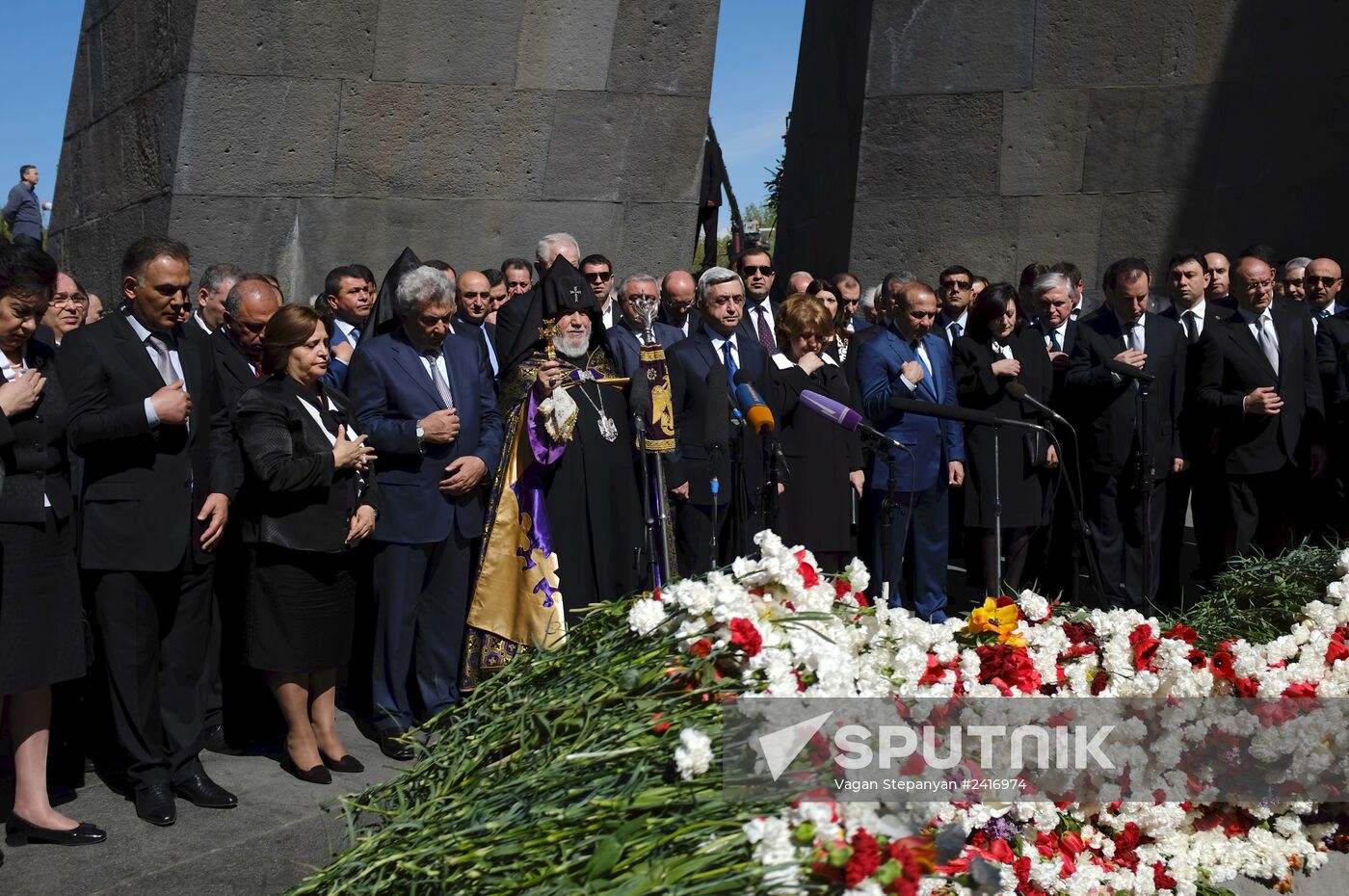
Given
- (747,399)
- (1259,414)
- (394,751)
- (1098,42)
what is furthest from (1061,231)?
(394,751)

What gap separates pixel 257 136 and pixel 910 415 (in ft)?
14.1

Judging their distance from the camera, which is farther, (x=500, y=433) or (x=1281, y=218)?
(x=1281, y=218)

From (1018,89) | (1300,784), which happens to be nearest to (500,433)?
(1300,784)

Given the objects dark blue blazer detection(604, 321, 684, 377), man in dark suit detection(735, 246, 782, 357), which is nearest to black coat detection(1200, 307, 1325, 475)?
man in dark suit detection(735, 246, 782, 357)

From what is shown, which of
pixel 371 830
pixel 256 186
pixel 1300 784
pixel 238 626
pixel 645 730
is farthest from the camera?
pixel 256 186

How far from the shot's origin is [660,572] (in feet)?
19.9

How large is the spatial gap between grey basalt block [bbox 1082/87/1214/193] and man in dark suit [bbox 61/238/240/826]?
8.08 m

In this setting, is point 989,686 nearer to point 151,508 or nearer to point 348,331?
point 151,508

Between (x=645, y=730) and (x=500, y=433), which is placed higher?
(x=500, y=433)

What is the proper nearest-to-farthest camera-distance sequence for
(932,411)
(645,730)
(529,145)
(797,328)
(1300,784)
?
(645,730) < (1300,784) < (932,411) < (797,328) < (529,145)

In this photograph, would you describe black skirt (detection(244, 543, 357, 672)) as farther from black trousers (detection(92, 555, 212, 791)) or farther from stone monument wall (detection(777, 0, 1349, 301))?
stone monument wall (detection(777, 0, 1349, 301))

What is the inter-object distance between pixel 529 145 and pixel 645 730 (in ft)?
22.5

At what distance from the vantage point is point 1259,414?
7539 mm

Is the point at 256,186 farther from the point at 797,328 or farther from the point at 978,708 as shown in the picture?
the point at 978,708
